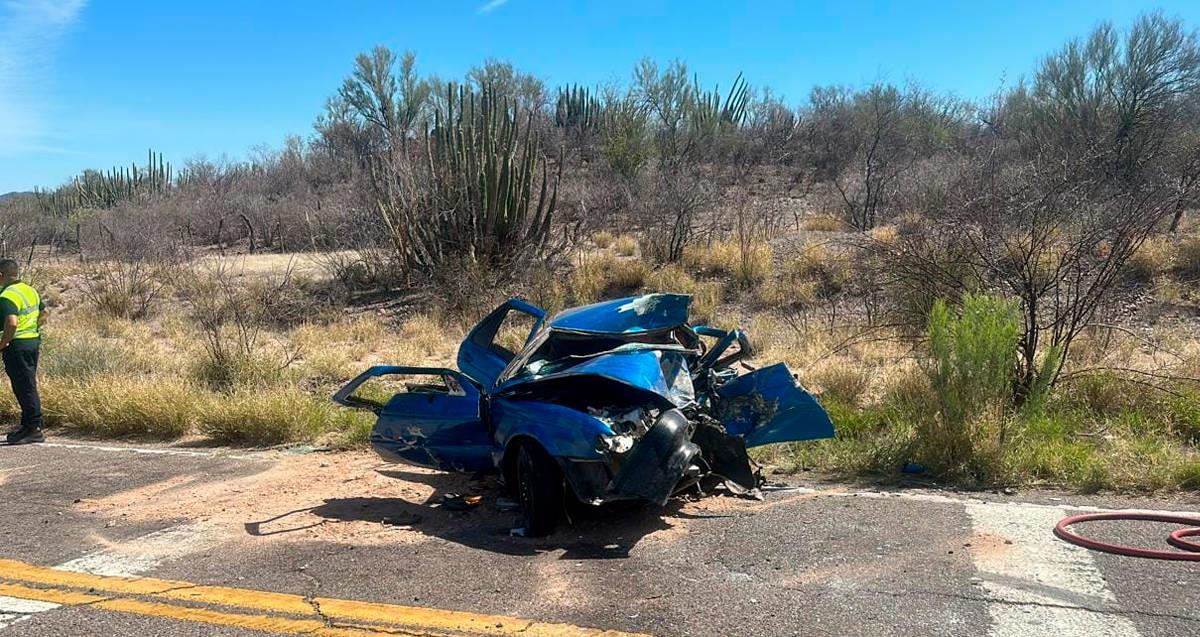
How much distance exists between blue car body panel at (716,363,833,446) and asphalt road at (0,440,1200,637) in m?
0.44

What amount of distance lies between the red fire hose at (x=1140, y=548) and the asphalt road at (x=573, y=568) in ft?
0.31

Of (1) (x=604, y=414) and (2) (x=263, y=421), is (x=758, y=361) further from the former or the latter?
(1) (x=604, y=414)

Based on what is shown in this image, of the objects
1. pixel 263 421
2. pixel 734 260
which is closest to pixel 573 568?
pixel 263 421

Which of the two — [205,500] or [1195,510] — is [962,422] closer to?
[1195,510]

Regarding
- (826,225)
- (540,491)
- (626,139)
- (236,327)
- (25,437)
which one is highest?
(626,139)

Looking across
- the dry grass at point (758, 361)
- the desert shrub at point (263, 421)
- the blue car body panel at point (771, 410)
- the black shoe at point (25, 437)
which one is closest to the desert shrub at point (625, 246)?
the dry grass at point (758, 361)

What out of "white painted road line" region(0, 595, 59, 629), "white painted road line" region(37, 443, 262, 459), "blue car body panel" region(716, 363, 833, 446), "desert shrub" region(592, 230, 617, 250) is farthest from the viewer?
"desert shrub" region(592, 230, 617, 250)

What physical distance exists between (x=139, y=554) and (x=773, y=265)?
1316cm

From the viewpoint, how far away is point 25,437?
8.84 metres

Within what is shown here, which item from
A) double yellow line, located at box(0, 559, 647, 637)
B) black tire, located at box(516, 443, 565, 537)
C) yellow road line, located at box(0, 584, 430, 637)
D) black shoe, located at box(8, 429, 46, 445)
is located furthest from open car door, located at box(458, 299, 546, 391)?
black shoe, located at box(8, 429, 46, 445)

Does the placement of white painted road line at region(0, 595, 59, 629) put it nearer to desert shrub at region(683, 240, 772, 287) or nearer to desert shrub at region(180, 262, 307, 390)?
desert shrub at region(180, 262, 307, 390)

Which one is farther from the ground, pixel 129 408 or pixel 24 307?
pixel 24 307

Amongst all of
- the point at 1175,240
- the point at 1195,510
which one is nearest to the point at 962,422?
the point at 1195,510

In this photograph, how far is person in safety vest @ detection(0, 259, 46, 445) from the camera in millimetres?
8883
